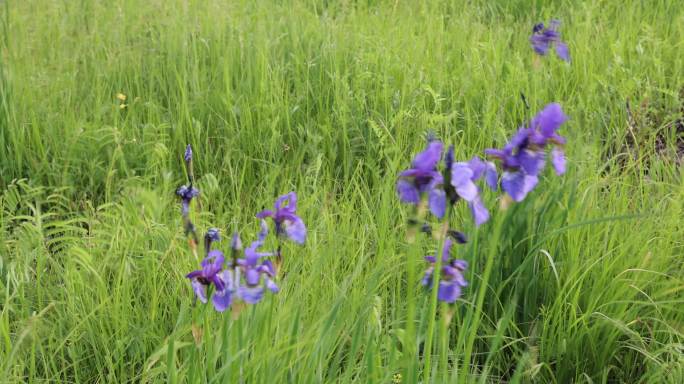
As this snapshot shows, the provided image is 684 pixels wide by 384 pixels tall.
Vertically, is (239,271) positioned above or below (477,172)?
below

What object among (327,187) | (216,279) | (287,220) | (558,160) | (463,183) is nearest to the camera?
(463,183)

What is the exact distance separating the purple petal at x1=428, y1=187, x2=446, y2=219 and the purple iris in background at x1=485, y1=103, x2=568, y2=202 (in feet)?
0.35

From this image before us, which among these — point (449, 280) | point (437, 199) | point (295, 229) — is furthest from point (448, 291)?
point (295, 229)

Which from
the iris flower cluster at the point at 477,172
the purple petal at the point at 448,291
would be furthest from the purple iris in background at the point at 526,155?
the purple petal at the point at 448,291

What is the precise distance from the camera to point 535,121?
1197 millimetres

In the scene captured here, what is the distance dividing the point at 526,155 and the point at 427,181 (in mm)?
167

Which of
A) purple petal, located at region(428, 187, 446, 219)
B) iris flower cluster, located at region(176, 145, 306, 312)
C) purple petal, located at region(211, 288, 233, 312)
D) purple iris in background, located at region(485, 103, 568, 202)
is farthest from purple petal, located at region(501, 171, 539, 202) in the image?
purple petal, located at region(211, 288, 233, 312)

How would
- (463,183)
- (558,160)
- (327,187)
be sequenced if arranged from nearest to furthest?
(463,183), (558,160), (327,187)

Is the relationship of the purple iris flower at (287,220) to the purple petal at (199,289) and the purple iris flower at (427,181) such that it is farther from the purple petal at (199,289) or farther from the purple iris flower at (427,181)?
the purple iris flower at (427,181)

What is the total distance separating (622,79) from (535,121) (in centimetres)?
215

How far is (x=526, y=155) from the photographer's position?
1.17 m

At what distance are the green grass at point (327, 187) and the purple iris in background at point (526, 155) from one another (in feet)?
0.41

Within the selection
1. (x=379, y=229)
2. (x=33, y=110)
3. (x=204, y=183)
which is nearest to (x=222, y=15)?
(x=33, y=110)

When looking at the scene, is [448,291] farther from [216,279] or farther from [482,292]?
[216,279]
